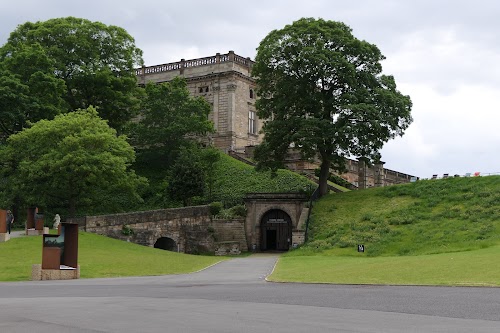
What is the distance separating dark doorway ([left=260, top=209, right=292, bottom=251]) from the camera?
53.2m

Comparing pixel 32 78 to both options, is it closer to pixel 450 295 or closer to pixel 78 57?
pixel 78 57

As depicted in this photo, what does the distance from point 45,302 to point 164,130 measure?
154ft

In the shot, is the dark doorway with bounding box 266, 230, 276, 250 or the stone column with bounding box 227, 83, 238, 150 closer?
the dark doorway with bounding box 266, 230, 276, 250

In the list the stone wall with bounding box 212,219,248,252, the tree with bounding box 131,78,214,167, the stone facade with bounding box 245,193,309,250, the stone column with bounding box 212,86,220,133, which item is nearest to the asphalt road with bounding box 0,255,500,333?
the stone wall with bounding box 212,219,248,252

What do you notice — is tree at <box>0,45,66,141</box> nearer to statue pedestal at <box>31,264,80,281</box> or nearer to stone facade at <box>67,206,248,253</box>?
stone facade at <box>67,206,248,253</box>

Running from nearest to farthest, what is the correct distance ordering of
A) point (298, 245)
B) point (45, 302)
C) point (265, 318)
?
point (265, 318), point (45, 302), point (298, 245)

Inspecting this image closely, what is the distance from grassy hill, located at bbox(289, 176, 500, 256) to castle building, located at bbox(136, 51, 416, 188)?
58.6ft

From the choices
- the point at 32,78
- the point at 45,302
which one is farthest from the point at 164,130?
the point at 45,302

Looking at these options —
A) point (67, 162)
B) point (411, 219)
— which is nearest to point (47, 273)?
A: point (67, 162)

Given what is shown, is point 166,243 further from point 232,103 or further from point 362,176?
point 362,176

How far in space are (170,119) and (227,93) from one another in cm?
1061

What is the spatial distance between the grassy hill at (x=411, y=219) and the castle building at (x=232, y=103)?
A: 58.6 feet

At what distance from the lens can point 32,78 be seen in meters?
55.8

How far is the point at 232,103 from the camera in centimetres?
7194
